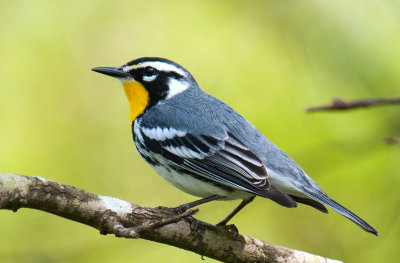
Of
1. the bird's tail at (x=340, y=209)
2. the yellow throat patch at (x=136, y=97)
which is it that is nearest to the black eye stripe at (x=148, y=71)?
the yellow throat patch at (x=136, y=97)

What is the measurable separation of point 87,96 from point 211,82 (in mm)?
1740

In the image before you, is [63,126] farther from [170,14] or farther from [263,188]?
[263,188]

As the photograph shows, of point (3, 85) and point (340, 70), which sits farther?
point (3, 85)

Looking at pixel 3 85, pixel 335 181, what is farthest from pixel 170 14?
pixel 335 181

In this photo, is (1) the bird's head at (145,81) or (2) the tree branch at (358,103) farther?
(1) the bird's head at (145,81)

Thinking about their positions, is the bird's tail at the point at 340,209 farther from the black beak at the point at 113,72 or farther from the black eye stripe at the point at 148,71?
the black beak at the point at 113,72

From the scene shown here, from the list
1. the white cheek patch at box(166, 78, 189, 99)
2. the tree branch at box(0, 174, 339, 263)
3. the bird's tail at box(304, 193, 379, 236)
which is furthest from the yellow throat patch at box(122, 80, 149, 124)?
the bird's tail at box(304, 193, 379, 236)

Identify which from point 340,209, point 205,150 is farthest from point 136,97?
point 340,209

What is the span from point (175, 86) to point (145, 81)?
313 millimetres

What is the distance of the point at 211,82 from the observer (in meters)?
7.27

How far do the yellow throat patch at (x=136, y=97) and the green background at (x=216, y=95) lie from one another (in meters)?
1.35

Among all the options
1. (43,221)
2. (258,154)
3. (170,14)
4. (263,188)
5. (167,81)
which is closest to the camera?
(263,188)

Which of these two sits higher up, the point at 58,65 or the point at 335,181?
the point at 58,65

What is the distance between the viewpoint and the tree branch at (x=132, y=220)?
337cm
